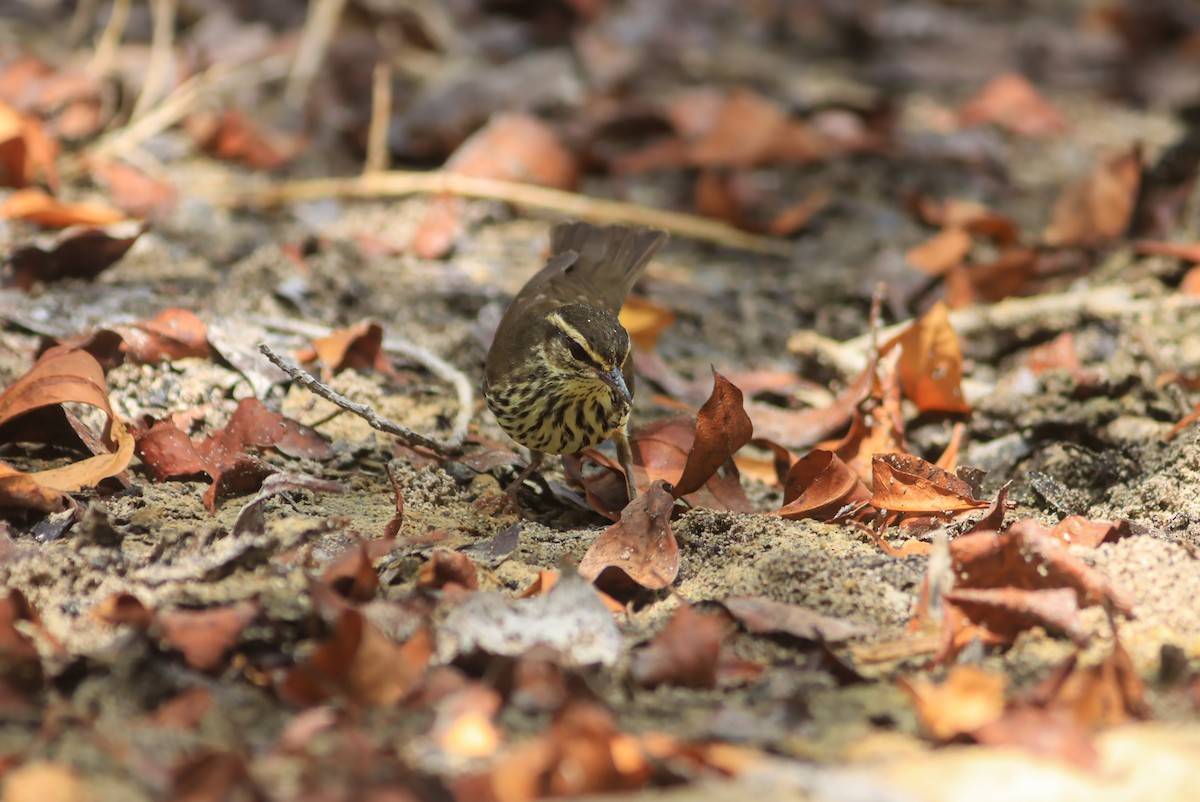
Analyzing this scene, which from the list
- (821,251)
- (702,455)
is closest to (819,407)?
(702,455)

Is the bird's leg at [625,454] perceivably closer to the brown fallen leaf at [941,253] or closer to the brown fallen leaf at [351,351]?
the brown fallen leaf at [351,351]

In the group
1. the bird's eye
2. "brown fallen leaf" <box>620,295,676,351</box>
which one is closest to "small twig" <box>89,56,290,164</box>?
"brown fallen leaf" <box>620,295,676,351</box>

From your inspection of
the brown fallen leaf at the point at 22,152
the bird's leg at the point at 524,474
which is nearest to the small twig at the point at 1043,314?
the bird's leg at the point at 524,474

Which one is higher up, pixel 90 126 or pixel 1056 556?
pixel 1056 556

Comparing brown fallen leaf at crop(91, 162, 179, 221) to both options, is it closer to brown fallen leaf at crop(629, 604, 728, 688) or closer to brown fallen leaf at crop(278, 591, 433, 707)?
brown fallen leaf at crop(278, 591, 433, 707)

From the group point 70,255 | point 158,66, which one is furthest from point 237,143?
point 70,255

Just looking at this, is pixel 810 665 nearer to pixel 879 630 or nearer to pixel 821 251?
pixel 879 630
